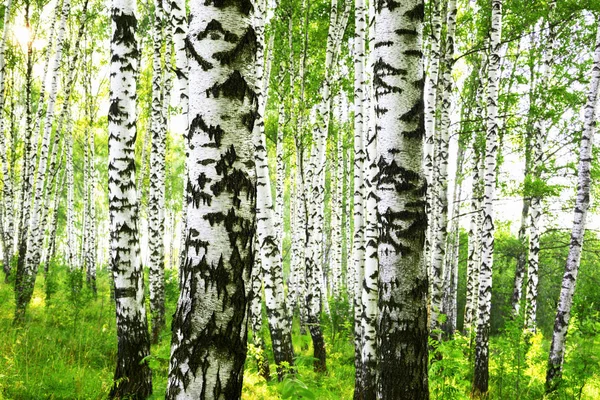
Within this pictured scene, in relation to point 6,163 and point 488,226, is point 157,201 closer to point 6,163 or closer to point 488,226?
point 6,163

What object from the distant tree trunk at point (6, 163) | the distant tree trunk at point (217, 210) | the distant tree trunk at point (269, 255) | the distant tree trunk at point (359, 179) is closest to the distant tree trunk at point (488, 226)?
the distant tree trunk at point (359, 179)

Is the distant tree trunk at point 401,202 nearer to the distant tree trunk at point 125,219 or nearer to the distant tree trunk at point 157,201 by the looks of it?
the distant tree trunk at point 125,219

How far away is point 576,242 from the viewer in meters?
6.41

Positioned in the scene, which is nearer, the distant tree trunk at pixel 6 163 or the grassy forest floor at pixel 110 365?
the grassy forest floor at pixel 110 365

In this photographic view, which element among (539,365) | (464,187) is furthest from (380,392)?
(464,187)

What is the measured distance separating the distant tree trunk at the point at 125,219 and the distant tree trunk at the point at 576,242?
6329 mm

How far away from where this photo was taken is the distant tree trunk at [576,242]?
6.41 metres

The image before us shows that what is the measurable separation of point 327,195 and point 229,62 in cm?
2756

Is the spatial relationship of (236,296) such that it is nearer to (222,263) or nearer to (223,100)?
→ (222,263)

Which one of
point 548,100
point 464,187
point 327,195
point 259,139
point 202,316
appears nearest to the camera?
point 202,316

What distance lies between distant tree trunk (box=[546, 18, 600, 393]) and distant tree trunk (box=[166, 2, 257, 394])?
6.47m

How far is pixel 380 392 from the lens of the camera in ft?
8.90

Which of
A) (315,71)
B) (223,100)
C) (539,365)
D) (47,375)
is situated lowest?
(539,365)

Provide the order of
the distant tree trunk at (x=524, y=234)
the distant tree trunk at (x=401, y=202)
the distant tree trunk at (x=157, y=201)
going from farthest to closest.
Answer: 1. the distant tree trunk at (x=524, y=234)
2. the distant tree trunk at (x=157, y=201)
3. the distant tree trunk at (x=401, y=202)
